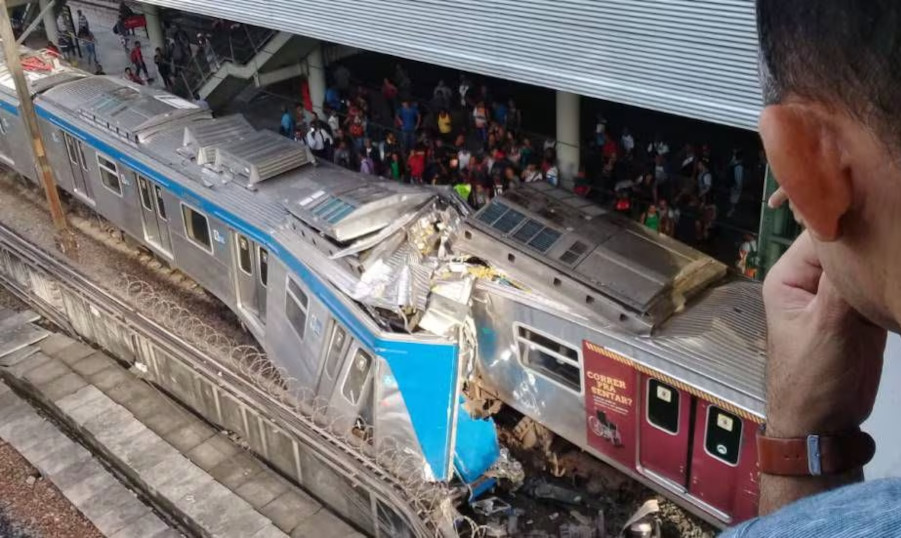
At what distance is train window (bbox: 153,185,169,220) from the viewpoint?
13055 millimetres

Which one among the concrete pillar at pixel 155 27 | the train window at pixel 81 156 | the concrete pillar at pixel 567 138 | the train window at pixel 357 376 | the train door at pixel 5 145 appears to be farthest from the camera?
the concrete pillar at pixel 155 27

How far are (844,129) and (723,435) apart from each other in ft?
23.8

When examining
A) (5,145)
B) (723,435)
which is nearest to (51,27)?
(5,145)

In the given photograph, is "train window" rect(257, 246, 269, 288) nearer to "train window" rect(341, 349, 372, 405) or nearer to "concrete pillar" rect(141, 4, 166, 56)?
"train window" rect(341, 349, 372, 405)

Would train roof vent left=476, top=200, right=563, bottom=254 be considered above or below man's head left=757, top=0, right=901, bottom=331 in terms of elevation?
below

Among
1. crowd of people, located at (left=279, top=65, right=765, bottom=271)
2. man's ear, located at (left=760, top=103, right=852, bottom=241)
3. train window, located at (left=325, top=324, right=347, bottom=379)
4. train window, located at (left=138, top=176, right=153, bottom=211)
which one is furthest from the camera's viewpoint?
crowd of people, located at (left=279, top=65, right=765, bottom=271)

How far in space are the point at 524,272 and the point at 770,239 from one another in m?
3.81

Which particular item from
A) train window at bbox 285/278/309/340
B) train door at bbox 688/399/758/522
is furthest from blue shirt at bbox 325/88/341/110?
train door at bbox 688/399/758/522

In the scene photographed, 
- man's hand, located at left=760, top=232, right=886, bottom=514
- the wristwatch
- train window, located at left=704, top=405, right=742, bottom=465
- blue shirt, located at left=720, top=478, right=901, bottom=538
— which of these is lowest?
train window, located at left=704, top=405, right=742, bottom=465

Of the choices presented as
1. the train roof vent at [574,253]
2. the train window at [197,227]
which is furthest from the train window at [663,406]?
the train window at [197,227]

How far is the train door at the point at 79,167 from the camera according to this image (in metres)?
14.9

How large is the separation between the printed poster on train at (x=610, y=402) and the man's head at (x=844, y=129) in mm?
7299

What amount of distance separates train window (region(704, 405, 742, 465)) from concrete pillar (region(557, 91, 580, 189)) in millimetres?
6965

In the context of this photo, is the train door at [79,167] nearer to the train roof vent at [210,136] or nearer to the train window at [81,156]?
the train window at [81,156]
